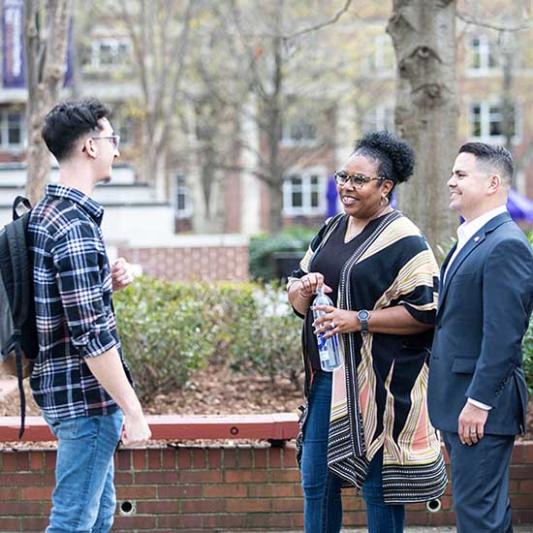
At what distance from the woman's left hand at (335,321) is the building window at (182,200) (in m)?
46.2

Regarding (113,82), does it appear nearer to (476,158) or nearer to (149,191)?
(149,191)

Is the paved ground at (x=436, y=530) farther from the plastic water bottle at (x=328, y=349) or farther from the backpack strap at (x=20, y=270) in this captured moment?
the backpack strap at (x=20, y=270)

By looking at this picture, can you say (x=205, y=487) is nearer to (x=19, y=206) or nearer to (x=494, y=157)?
(x=19, y=206)

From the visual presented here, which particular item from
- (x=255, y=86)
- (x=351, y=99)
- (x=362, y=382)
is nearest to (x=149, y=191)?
(x=255, y=86)

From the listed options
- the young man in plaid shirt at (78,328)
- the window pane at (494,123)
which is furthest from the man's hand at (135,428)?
the window pane at (494,123)

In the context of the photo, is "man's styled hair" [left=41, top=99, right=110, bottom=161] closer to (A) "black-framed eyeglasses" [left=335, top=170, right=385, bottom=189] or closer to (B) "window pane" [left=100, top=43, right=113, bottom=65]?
(A) "black-framed eyeglasses" [left=335, top=170, right=385, bottom=189]

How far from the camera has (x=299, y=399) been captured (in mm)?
7449

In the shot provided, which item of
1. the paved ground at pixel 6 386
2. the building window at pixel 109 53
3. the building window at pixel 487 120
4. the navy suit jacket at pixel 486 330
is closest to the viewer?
the navy suit jacket at pixel 486 330

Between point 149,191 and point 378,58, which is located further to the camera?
point 378,58

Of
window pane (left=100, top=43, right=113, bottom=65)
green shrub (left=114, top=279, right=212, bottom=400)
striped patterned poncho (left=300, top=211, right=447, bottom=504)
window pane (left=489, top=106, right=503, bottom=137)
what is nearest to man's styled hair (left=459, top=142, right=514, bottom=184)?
striped patterned poncho (left=300, top=211, right=447, bottom=504)

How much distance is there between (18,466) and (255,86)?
23.5 meters

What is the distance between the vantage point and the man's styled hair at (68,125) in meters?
3.82

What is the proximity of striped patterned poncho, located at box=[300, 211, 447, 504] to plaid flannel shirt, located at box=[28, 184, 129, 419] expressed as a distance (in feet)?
3.52

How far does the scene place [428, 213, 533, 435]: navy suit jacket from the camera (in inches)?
155
